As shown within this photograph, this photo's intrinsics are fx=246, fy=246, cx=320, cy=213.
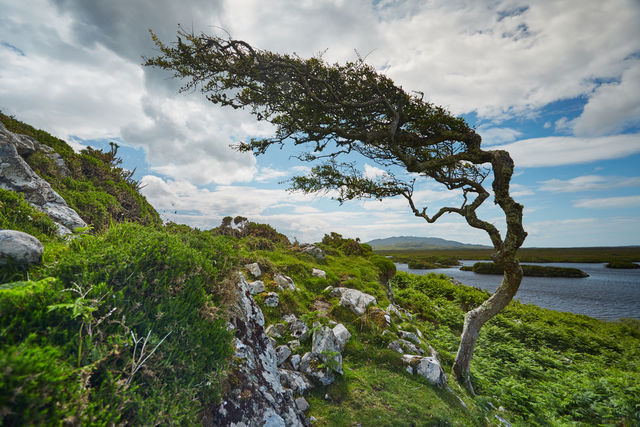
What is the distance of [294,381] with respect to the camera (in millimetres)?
5918

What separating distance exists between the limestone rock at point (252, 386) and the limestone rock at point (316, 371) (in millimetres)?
1197

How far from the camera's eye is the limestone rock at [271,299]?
8445 millimetres

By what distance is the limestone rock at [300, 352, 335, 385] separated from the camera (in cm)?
624

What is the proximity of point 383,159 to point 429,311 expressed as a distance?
12.0 m

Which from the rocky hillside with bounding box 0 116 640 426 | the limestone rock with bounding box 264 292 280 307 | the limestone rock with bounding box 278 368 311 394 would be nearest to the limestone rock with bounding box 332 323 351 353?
the rocky hillside with bounding box 0 116 640 426

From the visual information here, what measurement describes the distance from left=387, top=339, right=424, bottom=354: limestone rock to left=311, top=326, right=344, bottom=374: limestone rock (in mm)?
2193

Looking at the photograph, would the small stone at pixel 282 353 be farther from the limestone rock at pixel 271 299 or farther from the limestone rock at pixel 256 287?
the limestone rock at pixel 256 287

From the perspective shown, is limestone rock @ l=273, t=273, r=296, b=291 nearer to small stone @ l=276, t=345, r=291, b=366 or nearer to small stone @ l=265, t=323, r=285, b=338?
small stone @ l=265, t=323, r=285, b=338

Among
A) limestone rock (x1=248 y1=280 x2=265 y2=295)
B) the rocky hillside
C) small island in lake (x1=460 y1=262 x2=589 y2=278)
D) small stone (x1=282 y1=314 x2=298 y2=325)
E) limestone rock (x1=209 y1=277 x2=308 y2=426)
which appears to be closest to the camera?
the rocky hillside

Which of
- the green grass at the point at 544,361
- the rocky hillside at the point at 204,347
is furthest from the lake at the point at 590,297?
the rocky hillside at the point at 204,347

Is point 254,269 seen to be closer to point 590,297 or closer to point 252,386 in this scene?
point 252,386

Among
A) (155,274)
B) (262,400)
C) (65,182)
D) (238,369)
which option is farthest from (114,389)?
(65,182)

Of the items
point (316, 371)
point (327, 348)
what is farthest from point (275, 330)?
point (316, 371)

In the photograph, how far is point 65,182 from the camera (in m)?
11.6
